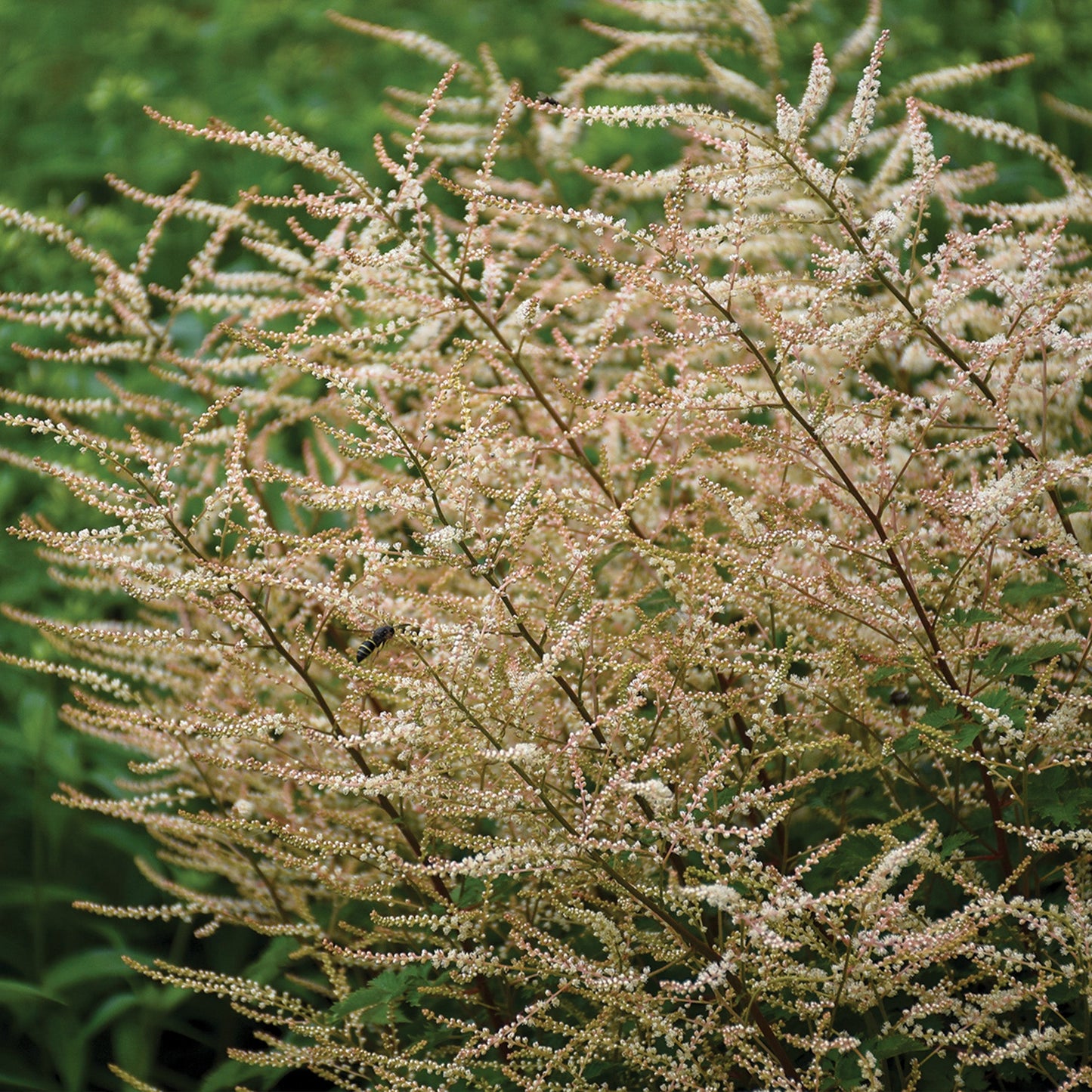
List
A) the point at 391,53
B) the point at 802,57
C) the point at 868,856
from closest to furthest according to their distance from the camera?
1. the point at 868,856
2. the point at 802,57
3. the point at 391,53

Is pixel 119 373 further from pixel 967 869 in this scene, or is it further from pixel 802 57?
pixel 967 869

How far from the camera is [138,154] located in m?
5.98

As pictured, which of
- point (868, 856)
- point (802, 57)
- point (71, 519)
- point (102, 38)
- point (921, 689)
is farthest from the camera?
point (102, 38)

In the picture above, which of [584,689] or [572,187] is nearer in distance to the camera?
[584,689]

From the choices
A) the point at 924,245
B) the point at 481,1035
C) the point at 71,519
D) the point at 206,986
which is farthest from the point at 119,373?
the point at 481,1035

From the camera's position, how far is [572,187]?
5.50 meters

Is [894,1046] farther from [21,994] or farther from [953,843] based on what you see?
[21,994]

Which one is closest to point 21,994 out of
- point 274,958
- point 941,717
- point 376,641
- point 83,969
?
point 83,969

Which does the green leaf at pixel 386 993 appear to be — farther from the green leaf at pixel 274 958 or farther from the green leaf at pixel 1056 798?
the green leaf at pixel 1056 798

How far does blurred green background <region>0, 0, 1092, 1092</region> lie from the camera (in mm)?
3203

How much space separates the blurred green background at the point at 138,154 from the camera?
10.5ft

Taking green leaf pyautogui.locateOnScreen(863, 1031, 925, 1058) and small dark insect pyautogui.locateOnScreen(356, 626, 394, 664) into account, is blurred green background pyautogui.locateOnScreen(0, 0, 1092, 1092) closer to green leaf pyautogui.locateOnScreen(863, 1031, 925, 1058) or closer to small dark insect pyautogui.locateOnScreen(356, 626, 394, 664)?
small dark insect pyautogui.locateOnScreen(356, 626, 394, 664)

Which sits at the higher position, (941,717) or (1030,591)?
(1030,591)

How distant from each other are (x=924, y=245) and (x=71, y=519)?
119 inches
